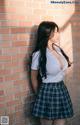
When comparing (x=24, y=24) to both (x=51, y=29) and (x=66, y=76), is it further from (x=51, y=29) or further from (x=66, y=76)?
(x=66, y=76)

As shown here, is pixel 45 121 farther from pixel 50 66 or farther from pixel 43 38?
pixel 43 38

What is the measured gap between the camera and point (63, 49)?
485cm

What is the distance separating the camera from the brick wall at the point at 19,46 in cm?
414

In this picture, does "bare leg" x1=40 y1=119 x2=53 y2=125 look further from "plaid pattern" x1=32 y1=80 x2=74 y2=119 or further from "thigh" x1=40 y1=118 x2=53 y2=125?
"plaid pattern" x1=32 y1=80 x2=74 y2=119

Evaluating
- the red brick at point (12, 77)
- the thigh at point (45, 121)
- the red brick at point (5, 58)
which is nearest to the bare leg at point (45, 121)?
the thigh at point (45, 121)

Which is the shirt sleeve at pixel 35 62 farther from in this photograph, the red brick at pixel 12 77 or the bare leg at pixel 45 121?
the bare leg at pixel 45 121

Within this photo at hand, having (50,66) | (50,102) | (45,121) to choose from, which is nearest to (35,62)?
(50,66)

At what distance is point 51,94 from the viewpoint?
4.33 meters

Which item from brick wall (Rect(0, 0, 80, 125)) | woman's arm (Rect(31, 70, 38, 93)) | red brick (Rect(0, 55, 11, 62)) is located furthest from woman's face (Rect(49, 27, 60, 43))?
red brick (Rect(0, 55, 11, 62))

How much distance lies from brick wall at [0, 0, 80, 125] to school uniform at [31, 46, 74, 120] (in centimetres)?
14

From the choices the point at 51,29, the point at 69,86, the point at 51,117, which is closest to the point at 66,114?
the point at 51,117

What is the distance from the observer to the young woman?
430 cm

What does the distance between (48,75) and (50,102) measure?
309 millimetres

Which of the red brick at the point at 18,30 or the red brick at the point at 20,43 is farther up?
the red brick at the point at 18,30
